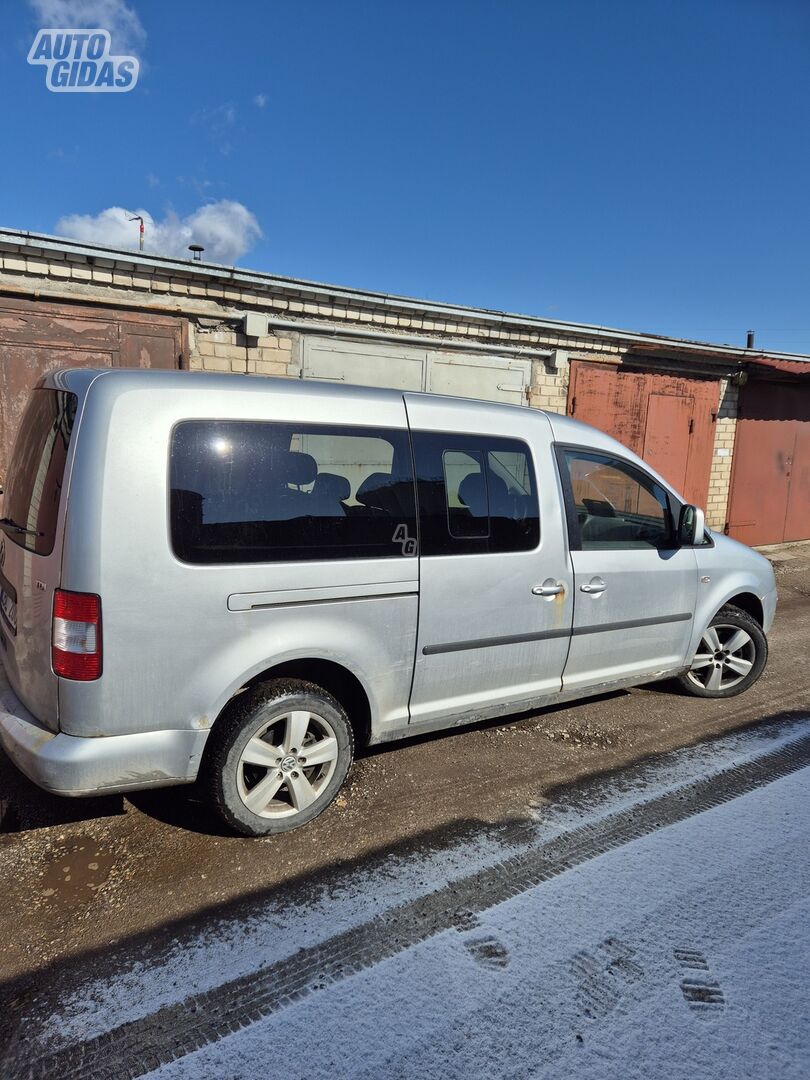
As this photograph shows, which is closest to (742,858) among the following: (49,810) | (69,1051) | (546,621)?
(546,621)

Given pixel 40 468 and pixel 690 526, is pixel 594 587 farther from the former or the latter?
pixel 40 468

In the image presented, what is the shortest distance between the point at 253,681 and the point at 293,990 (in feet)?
3.78

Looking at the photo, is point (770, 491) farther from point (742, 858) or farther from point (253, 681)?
point (253, 681)

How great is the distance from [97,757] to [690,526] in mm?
3417

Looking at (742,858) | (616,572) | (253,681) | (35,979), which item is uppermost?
(616,572)

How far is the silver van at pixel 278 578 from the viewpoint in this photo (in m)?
2.50

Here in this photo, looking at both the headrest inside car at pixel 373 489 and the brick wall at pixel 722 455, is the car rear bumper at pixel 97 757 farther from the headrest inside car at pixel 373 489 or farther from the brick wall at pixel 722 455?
the brick wall at pixel 722 455

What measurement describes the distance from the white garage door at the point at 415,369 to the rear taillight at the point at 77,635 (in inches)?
208

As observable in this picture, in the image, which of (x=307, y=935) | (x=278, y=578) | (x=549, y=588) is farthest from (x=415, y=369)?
(x=307, y=935)

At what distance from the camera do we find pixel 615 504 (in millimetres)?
4180

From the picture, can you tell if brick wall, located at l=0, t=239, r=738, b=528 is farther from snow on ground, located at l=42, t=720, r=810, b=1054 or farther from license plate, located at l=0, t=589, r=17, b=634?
snow on ground, located at l=42, t=720, r=810, b=1054

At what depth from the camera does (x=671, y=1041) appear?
6.28 ft

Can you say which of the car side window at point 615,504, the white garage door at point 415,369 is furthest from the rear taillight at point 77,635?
the white garage door at point 415,369

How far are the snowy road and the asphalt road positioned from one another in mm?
160
